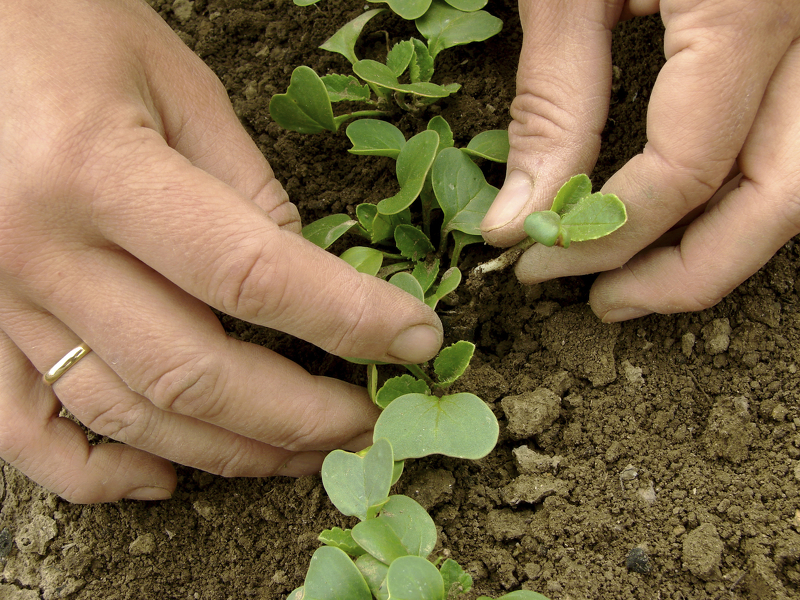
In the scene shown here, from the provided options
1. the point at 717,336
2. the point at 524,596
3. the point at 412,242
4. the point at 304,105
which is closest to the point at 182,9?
the point at 304,105

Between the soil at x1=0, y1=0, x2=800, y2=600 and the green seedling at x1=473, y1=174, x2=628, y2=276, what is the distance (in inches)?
13.0

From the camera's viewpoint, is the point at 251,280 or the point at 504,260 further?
the point at 504,260

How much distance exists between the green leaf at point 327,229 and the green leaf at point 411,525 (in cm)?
67

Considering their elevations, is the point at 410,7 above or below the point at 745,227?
above

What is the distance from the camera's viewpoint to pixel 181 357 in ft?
4.15

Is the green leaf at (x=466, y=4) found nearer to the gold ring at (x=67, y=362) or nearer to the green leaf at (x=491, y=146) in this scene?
the green leaf at (x=491, y=146)

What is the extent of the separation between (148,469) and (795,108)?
5.33 ft

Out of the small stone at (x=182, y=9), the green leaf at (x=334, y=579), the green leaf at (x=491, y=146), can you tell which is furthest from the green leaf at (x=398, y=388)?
the small stone at (x=182, y=9)

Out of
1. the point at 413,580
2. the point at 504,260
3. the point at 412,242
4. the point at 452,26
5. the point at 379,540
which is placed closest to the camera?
the point at 413,580

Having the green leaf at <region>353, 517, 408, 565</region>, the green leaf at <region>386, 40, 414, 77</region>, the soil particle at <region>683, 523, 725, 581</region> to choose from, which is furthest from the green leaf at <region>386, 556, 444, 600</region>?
the green leaf at <region>386, 40, 414, 77</region>

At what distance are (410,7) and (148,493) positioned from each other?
1.44 m

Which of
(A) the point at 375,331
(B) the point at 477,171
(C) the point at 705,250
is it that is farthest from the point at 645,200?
(A) the point at 375,331

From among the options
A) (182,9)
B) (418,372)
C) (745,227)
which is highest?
(182,9)

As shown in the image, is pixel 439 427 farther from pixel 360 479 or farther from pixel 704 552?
pixel 704 552
